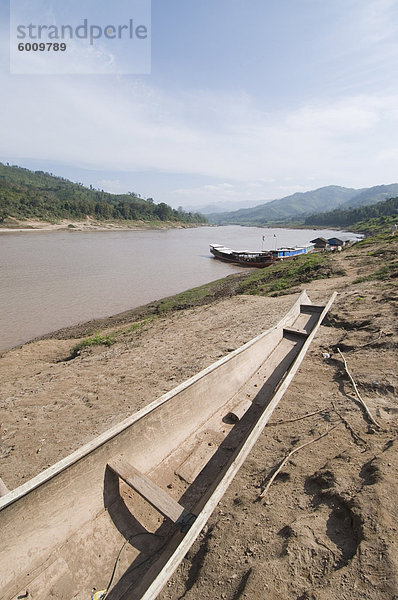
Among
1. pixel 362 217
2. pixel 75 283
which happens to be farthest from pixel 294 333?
pixel 362 217

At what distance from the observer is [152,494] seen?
2.62m

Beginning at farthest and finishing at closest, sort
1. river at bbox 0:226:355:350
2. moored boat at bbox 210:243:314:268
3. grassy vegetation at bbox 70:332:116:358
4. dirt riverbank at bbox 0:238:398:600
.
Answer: moored boat at bbox 210:243:314:268 → river at bbox 0:226:355:350 → grassy vegetation at bbox 70:332:116:358 → dirt riverbank at bbox 0:238:398:600

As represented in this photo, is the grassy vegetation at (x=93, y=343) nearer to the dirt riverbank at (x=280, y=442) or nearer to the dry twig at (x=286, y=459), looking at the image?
the dirt riverbank at (x=280, y=442)

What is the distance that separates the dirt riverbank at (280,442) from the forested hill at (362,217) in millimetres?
73390

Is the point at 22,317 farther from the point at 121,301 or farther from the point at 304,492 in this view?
the point at 304,492

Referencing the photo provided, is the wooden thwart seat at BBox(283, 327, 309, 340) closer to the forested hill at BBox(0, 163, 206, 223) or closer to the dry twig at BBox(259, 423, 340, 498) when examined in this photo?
the dry twig at BBox(259, 423, 340, 498)

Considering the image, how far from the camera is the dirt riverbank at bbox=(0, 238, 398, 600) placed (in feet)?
6.33

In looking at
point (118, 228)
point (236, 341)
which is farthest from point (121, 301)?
point (118, 228)

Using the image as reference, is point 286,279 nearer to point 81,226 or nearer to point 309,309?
point 309,309

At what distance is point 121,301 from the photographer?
594 inches

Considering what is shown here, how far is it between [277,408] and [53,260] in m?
25.6

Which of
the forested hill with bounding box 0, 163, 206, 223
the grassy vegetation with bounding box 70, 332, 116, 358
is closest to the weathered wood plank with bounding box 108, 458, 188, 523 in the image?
the grassy vegetation with bounding box 70, 332, 116, 358

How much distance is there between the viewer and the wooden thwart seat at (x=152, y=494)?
8.00ft

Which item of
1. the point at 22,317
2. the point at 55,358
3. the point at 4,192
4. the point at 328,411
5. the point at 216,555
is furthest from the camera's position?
the point at 4,192
